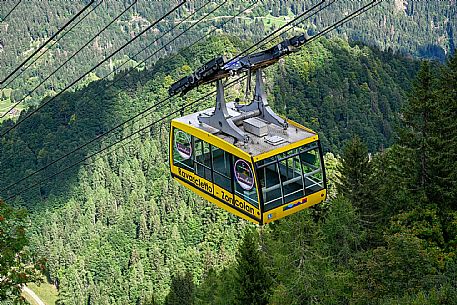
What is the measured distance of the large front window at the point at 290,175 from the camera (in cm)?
2303

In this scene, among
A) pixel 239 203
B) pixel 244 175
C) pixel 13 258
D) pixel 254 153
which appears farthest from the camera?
pixel 13 258

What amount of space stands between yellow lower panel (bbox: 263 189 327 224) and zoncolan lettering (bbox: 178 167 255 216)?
1.94ft

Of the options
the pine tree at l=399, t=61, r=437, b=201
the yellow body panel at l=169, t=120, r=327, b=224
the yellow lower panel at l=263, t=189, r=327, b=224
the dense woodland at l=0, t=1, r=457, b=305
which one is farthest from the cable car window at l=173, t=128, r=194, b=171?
the pine tree at l=399, t=61, r=437, b=201

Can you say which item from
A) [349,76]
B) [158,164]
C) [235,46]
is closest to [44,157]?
[158,164]

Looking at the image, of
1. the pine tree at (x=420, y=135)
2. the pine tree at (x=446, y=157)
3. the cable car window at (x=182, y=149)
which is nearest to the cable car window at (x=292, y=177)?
the cable car window at (x=182, y=149)

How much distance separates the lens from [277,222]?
52.0 meters

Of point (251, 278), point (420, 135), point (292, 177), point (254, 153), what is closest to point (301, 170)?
point (292, 177)

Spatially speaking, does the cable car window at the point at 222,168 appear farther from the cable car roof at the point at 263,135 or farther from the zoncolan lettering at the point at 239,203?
the cable car roof at the point at 263,135

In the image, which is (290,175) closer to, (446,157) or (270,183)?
(270,183)

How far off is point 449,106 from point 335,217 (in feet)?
30.5

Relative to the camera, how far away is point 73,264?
4313 inches

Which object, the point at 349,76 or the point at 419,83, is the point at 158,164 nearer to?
the point at 349,76

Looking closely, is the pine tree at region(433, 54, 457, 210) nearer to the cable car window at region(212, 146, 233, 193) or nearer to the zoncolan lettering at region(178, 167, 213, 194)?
the zoncolan lettering at region(178, 167, 213, 194)

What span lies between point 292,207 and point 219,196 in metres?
2.98
